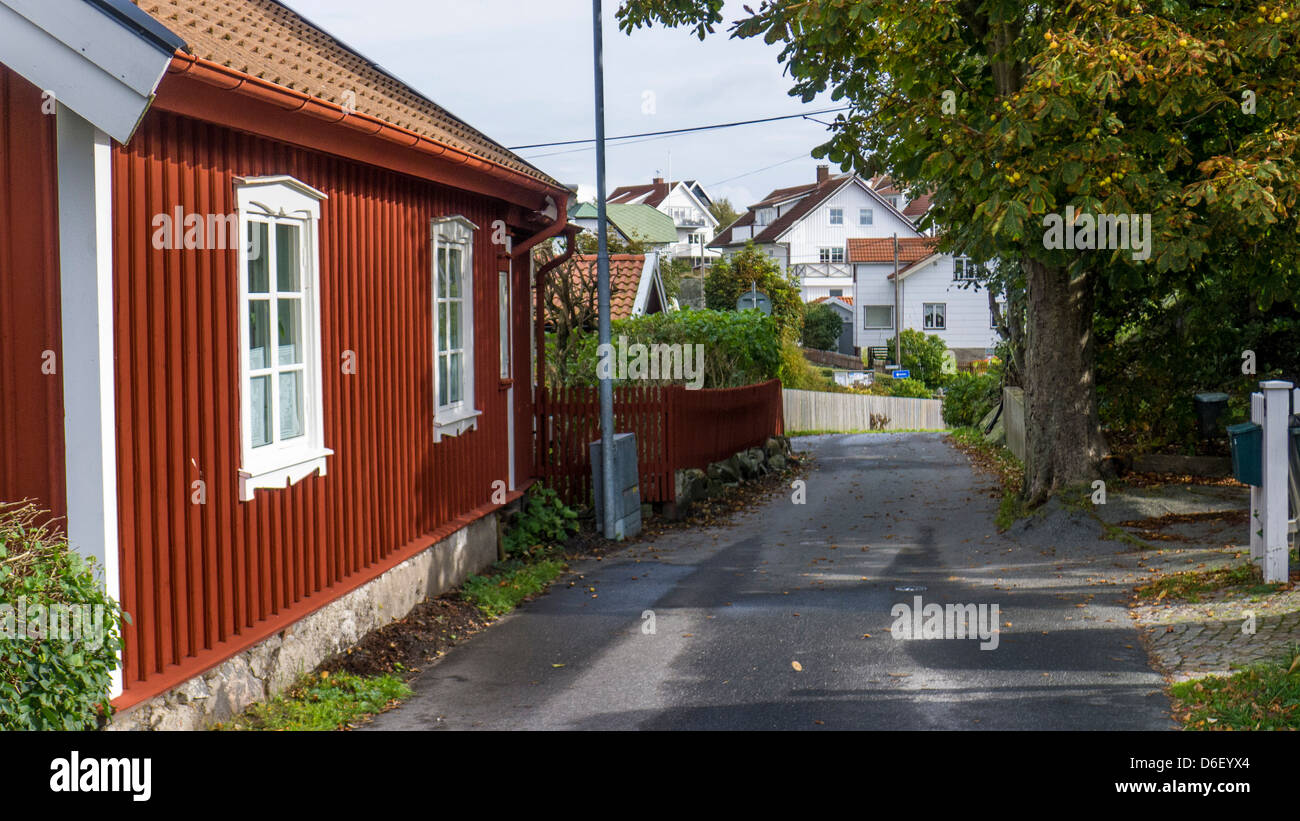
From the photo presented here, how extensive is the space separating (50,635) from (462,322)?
6.53 metres

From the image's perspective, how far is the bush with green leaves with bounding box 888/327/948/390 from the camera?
50.5 m

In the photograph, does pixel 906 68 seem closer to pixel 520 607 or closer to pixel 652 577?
pixel 652 577

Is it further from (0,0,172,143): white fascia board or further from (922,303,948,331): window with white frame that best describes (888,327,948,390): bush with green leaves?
(0,0,172,143): white fascia board

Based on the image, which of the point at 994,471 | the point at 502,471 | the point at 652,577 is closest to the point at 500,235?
the point at 502,471

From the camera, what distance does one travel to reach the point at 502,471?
12.1 metres

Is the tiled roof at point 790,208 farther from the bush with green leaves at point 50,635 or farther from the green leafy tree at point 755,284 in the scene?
the bush with green leaves at point 50,635

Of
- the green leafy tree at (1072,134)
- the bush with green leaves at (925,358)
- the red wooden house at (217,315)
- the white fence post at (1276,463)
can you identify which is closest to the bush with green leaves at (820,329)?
the bush with green leaves at (925,358)

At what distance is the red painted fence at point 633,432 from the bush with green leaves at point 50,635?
9.52 metres

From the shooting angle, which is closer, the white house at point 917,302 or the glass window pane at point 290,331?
the glass window pane at point 290,331

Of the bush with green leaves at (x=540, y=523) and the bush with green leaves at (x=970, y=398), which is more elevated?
the bush with green leaves at (x=970, y=398)

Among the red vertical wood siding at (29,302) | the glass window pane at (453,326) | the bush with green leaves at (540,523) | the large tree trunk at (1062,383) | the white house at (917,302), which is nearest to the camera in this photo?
the red vertical wood siding at (29,302)

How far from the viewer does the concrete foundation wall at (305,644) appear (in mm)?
5684

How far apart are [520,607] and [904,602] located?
10.1ft

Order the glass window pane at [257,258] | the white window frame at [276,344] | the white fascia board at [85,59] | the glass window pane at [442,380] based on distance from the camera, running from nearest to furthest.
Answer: the white fascia board at [85,59], the white window frame at [276,344], the glass window pane at [257,258], the glass window pane at [442,380]
